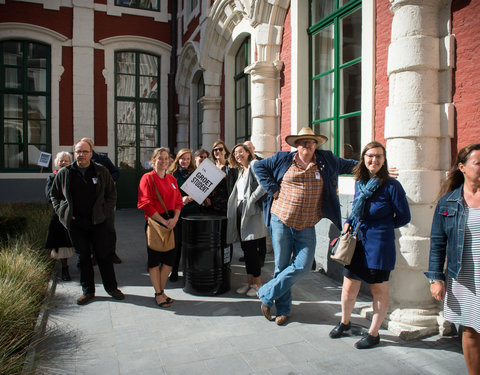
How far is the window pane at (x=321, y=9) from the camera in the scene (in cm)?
613

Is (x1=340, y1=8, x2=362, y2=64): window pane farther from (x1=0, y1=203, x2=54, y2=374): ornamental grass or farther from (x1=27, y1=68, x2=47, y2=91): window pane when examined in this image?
(x1=27, y1=68, x2=47, y2=91): window pane

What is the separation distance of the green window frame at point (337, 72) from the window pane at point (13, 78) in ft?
31.5

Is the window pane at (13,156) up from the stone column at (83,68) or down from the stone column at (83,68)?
down

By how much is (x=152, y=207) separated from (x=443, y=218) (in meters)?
2.99

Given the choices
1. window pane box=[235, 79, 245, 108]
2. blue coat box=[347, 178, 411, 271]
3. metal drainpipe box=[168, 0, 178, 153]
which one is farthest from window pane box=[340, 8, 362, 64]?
metal drainpipe box=[168, 0, 178, 153]

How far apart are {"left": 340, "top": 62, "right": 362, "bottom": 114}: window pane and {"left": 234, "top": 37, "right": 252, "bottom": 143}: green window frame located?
307 cm

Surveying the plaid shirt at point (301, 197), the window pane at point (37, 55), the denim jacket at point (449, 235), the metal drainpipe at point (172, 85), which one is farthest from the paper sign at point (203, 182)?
the window pane at point (37, 55)

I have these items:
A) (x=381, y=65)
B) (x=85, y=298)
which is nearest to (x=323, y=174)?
(x=381, y=65)

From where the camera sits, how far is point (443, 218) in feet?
8.78

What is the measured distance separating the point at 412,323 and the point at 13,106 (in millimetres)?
12428

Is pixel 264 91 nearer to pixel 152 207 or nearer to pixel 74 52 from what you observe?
pixel 152 207

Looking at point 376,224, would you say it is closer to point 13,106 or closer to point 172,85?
point 172,85

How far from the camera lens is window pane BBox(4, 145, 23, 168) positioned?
12052 mm

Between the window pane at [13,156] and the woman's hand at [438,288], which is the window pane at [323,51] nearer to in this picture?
the woman's hand at [438,288]
